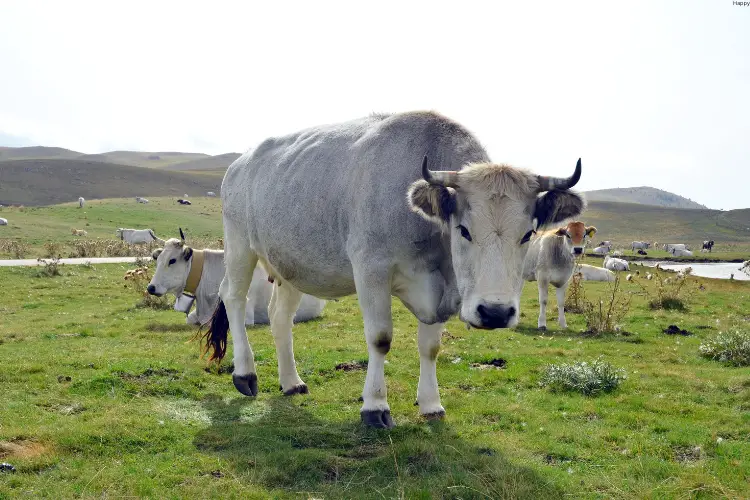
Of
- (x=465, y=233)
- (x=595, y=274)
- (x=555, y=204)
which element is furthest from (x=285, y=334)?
(x=595, y=274)

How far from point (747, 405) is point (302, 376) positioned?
6.01 m

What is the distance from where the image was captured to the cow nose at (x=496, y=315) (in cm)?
532

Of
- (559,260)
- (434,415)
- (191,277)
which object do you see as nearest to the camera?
(434,415)

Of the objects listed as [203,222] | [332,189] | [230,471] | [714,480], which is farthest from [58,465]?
[203,222]

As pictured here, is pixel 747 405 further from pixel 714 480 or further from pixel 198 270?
pixel 198 270

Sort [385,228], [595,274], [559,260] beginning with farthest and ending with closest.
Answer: [595,274]
[559,260]
[385,228]

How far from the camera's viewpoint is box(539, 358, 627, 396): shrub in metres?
8.73

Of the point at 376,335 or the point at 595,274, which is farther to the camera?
the point at 595,274

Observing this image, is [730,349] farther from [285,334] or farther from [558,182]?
[285,334]

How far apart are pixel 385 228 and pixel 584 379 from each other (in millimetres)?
4193

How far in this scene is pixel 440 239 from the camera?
21.2 ft

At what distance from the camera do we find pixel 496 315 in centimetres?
532

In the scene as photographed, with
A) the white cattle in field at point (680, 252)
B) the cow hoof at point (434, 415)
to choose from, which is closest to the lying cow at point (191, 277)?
the cow hoof at point (434, 415)

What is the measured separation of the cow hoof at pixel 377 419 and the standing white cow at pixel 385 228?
1cm
